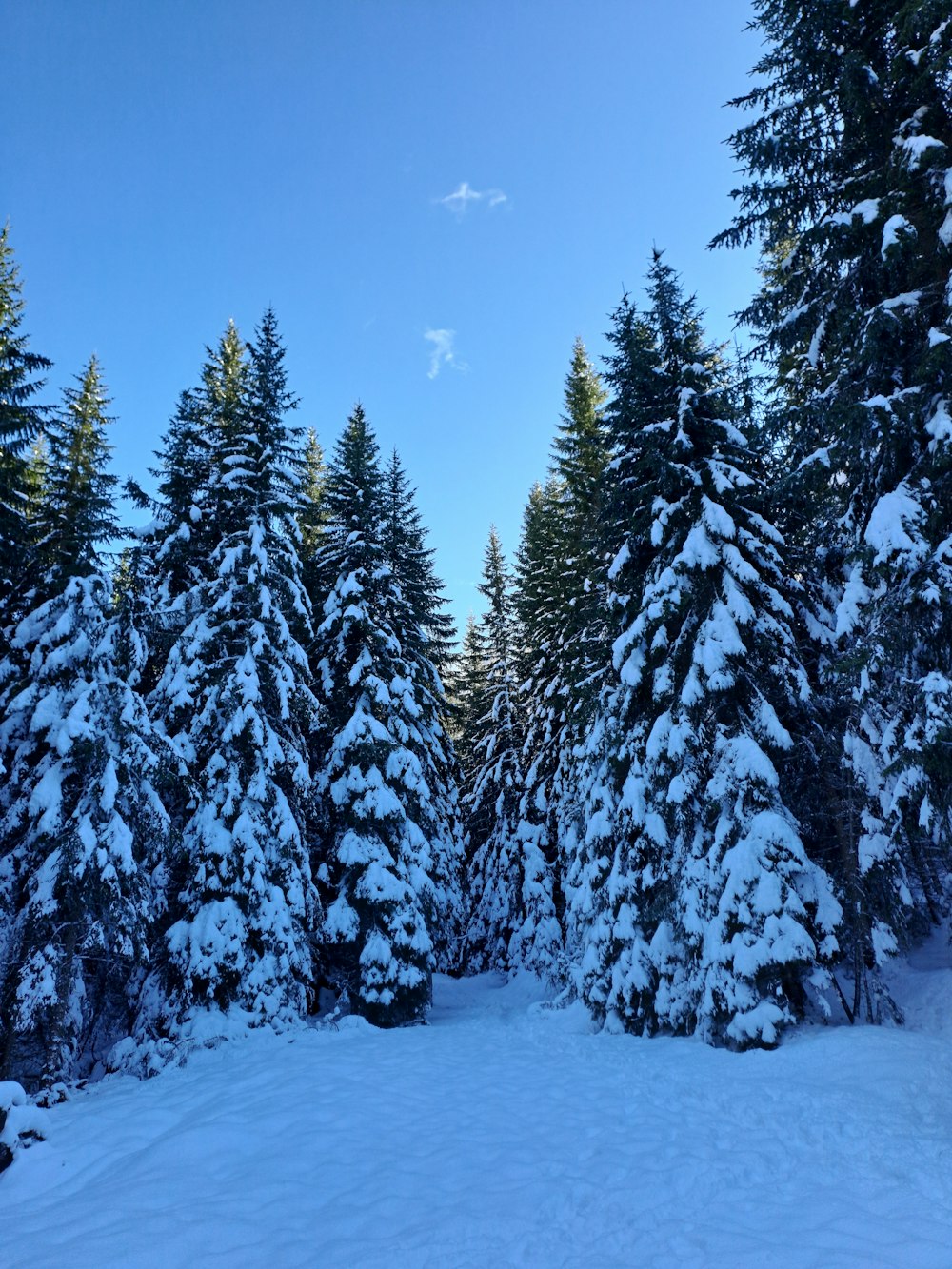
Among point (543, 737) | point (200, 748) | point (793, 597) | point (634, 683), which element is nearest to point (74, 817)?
point (200, 748)

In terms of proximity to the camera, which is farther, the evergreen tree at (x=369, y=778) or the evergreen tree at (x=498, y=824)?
the evergreen tree at (x=498, y=824)

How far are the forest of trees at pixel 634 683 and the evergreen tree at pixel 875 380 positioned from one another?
5cm

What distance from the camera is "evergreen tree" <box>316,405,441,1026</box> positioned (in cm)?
1422

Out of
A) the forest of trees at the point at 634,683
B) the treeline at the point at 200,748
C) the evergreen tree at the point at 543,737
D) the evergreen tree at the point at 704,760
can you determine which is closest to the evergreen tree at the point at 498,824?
the evergreen tree at the point at 543,737

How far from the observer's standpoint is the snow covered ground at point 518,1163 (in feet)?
14.8

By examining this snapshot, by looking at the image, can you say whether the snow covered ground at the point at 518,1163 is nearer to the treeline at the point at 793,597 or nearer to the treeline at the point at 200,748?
the treeline at the point at 793,597

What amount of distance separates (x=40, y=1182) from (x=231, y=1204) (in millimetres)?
1999

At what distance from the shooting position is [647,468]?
13281mm

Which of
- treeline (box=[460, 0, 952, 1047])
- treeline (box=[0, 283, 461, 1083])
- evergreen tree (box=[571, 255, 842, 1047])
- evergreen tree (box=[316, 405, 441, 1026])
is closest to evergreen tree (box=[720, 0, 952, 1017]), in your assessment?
treeline (box=[460, 0, 952, 1047])

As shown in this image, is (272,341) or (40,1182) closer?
(40,1182)

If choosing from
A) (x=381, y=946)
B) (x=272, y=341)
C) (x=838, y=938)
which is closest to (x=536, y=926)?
(x=381, y=946)

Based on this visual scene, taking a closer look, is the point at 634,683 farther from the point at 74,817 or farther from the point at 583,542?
the point at 74,817

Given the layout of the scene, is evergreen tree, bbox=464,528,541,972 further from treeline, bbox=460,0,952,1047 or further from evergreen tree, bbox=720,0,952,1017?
evergreen tree, bbox=720,0,952,1017

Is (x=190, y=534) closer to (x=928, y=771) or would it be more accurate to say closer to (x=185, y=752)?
(x=185, y=752)
